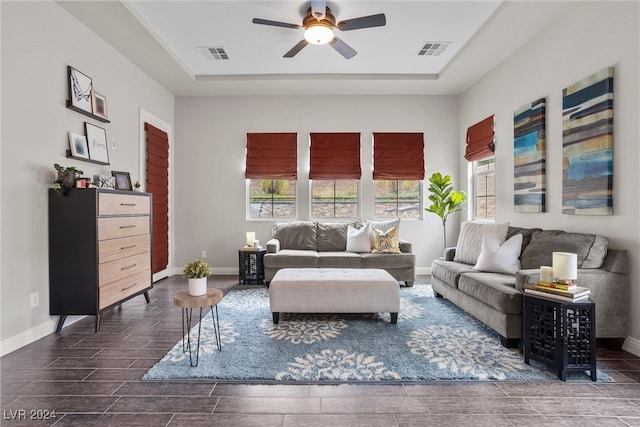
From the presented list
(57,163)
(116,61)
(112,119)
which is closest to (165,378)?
(57,163)

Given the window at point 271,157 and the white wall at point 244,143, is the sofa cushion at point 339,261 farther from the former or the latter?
the window at point 271,157

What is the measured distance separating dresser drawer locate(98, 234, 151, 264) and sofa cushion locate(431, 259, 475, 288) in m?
3.54

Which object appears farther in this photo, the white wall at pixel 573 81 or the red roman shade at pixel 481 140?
the red roman shade at pixel 481 140

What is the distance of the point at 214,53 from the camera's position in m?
4.42

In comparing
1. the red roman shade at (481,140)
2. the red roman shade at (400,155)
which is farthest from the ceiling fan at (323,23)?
the red roman shade at (481,140)

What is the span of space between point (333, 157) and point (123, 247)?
11.7 ft

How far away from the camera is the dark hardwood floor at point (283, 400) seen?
70.8 inches

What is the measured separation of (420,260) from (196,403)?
15.2ft

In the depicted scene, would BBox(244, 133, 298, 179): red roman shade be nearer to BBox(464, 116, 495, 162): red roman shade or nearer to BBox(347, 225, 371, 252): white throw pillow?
BBox(347, 225, 371, 252): white throw pillow

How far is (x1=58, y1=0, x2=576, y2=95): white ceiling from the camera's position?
11.1 feet

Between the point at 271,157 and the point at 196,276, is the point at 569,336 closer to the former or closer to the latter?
the point at 196,276

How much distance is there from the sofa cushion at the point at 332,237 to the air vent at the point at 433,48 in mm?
2770

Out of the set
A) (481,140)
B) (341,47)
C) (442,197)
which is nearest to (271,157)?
(341,47)

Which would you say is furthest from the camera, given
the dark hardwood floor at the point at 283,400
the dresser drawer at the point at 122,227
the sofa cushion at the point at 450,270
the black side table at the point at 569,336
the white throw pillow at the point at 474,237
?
the white throw pillow at the point at 474,237
